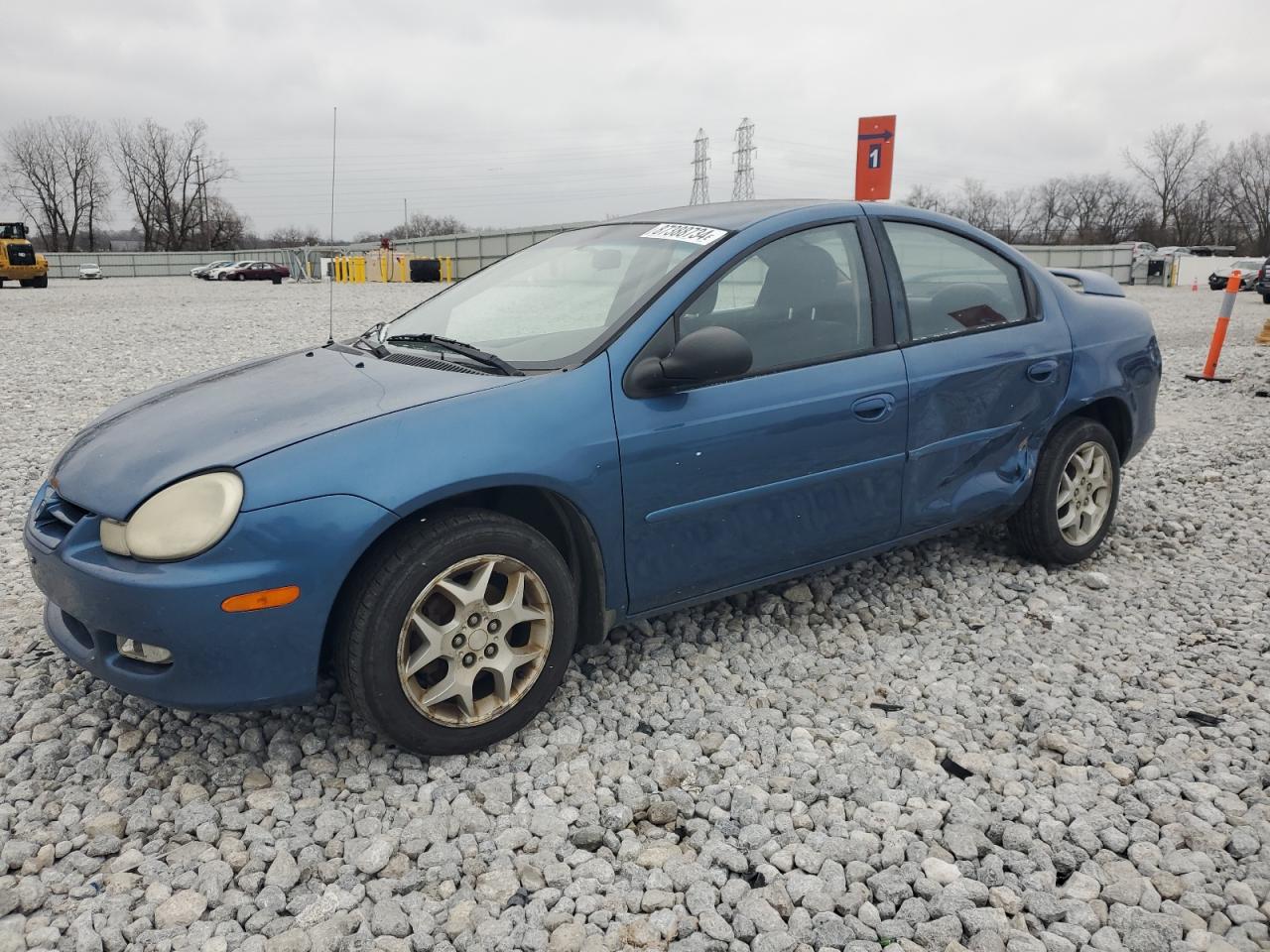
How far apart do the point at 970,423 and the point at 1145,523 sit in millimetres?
1856

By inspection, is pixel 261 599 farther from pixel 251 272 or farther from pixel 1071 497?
pixel 251 272

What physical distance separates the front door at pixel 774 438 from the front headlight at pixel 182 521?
3.59ft

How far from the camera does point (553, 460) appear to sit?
9.10ft

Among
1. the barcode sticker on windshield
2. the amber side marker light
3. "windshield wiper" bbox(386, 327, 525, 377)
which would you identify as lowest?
the amber side marker light

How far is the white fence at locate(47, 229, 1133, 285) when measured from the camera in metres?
36.5

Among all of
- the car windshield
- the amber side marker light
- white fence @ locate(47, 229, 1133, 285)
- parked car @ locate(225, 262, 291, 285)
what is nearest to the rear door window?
the car windshield

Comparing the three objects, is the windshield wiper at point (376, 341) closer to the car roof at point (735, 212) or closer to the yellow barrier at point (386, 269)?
the car roof at point (735, 212)

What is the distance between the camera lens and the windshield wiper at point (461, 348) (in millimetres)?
2998

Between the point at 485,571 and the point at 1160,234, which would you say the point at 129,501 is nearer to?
the point at 485,571

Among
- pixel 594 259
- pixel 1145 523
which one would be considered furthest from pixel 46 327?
pixel 1145 523

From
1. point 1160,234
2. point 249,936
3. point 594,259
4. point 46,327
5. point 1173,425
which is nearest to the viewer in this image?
point 249,936

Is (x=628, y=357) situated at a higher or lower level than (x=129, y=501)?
higher

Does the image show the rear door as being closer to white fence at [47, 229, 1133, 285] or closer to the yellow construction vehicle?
white fence at [47, 229, 1133, 285]

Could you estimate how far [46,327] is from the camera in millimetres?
15492
